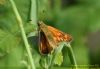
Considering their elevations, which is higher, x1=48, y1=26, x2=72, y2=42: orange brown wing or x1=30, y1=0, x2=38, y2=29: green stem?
x1=30, y1=0, x2=38, y2=29: green stem

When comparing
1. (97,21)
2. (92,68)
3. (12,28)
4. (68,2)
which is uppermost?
(68,2)

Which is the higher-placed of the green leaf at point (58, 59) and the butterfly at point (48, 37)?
the butterfly at point (48, 37)

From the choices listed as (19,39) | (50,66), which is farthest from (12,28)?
(50,66)

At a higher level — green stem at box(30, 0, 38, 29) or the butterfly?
green stem at box(30, 0, 38, 29)

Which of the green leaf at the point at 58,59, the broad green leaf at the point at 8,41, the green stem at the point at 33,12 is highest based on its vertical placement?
the green stem at the point at 33,12

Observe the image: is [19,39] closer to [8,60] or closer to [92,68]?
[92,68]

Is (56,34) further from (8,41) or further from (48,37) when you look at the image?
(8,41)

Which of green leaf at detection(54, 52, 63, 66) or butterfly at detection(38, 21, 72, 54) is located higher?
butterfly at detection(38, 21, 72, 54)

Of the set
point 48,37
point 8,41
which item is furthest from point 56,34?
point 8,41

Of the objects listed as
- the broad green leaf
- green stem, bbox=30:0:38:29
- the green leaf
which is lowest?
the green leaf

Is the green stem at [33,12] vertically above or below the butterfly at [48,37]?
above

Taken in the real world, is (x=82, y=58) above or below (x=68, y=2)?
below
